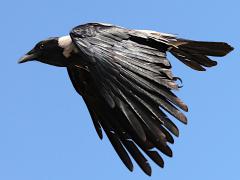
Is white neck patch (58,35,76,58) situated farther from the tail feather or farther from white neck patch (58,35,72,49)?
the tail feather

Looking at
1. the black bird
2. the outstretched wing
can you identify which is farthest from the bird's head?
the outstretched wing

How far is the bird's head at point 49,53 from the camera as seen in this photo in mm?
15328

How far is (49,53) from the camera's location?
1543 cm

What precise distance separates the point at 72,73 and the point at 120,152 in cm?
169

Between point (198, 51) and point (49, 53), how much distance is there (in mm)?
2503

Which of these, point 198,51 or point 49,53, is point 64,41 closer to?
point 49,53

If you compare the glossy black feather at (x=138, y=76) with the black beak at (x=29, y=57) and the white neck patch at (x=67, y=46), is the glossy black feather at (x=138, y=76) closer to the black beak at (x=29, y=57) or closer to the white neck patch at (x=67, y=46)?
the white neck patch at (x=67, y=46)

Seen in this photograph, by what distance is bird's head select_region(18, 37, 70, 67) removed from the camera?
50.3ft

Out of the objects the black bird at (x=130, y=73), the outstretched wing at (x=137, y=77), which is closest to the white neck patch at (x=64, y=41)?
the black bird at (x=130, y=73)

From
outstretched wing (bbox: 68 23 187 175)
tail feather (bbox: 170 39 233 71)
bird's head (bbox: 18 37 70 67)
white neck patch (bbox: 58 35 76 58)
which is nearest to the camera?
outstretched wing (bbox: 68 23 187 175)

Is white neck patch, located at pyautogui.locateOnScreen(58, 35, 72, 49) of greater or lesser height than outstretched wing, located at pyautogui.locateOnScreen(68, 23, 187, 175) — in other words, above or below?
above

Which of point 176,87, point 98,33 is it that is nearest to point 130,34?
point 98,33

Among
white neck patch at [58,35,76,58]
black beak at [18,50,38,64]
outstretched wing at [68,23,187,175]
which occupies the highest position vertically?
black beak at [18,50,38,64]

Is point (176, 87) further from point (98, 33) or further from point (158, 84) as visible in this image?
point (98, 33)
